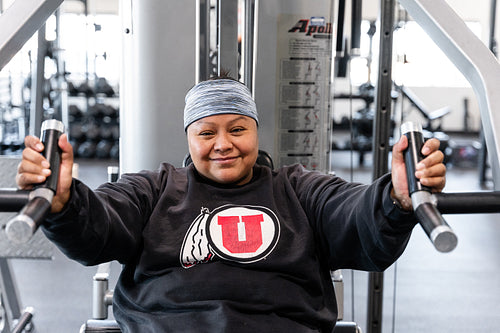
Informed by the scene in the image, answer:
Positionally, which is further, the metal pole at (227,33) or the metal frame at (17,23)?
the metal pole at (227,33)

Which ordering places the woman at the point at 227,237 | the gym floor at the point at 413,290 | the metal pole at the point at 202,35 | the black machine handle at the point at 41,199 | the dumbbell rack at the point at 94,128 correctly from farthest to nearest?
1. the dumbbell rack at the point at 94,128
2. the gym floor at the point at 413,290
3. the metal pole at the point at 202,35
4. the woman at the point at 227,237
5. the black machine handle at the point at 41,199

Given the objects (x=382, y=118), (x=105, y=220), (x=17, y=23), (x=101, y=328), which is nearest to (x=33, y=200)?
(x=105, y=220)

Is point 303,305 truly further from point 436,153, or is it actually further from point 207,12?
point 207,12

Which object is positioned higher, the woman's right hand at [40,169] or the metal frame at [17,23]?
the metal frame at [17,23]

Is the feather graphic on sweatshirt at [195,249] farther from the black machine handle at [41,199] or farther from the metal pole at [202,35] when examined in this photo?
the metal pole at [202,35]

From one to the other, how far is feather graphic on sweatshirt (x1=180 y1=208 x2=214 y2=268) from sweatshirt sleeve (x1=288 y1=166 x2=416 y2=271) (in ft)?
0.91

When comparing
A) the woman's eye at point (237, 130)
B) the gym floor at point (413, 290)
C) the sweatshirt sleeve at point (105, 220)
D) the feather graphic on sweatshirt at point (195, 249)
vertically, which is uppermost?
the woman's eye at point (237, 130)

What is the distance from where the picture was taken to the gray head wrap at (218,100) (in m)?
1.38

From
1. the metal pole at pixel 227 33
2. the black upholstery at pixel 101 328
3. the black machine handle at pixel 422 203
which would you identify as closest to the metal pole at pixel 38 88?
the metal pole at pixel 227 33

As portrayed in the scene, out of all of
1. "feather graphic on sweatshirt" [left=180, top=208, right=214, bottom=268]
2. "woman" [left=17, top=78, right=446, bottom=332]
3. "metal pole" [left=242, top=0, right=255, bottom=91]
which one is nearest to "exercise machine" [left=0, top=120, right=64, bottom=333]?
"woman" [left=17, top=78, right=446, bottom=332]

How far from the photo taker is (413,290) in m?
3.31

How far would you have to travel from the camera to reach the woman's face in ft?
4.45

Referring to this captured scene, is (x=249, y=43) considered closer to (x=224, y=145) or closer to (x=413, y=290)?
(x=224, y=145)

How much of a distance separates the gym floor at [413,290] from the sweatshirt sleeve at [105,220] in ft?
4.25
